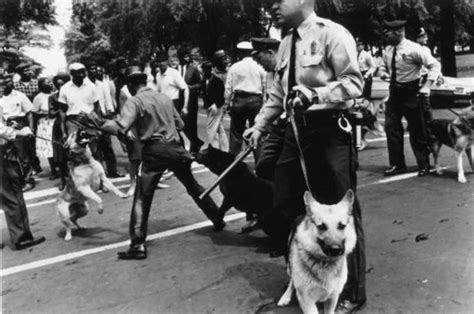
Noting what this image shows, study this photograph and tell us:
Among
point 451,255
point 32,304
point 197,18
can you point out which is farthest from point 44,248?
point 197,18

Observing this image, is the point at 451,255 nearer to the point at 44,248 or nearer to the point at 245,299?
the point at 245,299

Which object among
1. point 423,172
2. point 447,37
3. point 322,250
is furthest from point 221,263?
point 447,37

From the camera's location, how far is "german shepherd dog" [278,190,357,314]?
346 cm

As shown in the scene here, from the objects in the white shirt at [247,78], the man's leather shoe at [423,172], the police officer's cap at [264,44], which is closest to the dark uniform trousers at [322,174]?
the police officer's cap at [264,44]

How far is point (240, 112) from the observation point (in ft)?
28.9

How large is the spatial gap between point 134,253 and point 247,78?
13.4 feet

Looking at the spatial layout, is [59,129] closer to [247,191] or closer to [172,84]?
[172,84]

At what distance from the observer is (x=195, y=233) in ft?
20.8

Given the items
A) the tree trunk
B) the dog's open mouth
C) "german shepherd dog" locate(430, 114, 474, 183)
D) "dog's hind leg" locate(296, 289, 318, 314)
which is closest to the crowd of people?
"german shepherd dog" locate(430, 114, 474, 183)

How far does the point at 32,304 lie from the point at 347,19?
31.0m

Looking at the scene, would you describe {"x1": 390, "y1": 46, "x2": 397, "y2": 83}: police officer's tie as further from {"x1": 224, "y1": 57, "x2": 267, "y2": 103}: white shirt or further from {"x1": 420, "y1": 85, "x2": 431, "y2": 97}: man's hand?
{"x1": 224, "y1": 57, "x2": 267, "y2": 103}: white shirt

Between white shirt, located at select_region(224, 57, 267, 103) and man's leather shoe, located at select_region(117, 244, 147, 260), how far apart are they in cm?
389

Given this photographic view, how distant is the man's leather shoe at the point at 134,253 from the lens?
558 centimetres

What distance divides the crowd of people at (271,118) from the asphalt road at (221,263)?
33 cm
